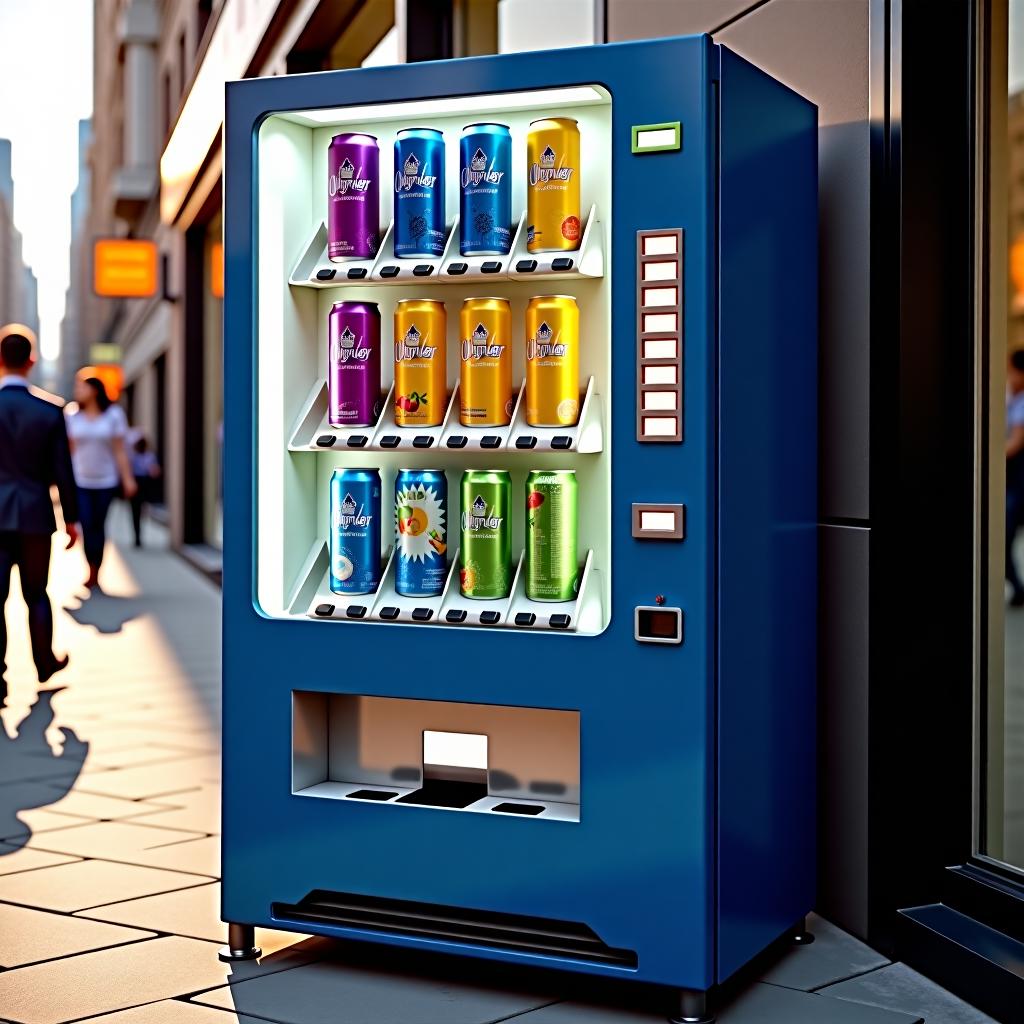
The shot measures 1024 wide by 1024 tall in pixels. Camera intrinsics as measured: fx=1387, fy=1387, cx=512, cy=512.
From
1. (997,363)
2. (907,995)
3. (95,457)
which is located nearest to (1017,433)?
(997,363)

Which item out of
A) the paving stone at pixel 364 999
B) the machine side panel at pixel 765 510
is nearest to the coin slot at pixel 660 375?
the machine side panel at pixel 765 510

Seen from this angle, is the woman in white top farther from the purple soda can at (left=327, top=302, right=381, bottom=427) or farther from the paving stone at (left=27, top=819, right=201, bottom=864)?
the purple soda can at (left=327, top=302, right=381, bottom=427)

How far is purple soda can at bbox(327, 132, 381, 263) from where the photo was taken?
331 centimetres

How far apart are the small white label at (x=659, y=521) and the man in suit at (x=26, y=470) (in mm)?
3962

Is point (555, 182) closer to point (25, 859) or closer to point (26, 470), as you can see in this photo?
point (25, 859)

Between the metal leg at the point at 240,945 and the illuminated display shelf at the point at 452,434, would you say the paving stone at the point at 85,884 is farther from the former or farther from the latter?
the illuminated display shelf at the point at 452,434

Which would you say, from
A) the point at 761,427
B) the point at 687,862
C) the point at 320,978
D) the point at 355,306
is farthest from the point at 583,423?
the point at 320,978

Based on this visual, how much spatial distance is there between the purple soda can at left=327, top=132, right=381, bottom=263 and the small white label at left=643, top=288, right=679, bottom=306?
0.75 m

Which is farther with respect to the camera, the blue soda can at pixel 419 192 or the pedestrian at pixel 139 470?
the pedestrian at pixel 139 470

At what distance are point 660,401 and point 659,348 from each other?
0.11 m

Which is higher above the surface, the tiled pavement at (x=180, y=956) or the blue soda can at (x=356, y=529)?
the blue soda can at (x=356, y=529)

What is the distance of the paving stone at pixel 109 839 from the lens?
165 inches

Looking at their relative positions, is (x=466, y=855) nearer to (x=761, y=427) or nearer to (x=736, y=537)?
(x=736, y=537)

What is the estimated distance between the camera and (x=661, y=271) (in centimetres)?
298
